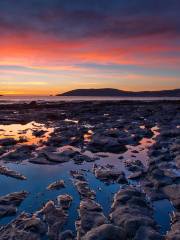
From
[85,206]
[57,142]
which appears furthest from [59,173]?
[57,142]

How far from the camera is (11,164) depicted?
36.4ft

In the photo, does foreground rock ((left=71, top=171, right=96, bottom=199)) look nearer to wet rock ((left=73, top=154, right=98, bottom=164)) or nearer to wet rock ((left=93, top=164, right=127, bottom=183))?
wet rock ((left=93, top=164, right=127, bottom=183))

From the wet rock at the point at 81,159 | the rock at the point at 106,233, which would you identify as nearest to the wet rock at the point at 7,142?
the wet rock at the point at 81,159

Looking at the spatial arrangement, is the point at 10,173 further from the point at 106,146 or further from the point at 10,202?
the point at 106,146

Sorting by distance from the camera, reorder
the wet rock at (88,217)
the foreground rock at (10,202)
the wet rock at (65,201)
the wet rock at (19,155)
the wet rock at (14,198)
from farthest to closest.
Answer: the wet rock at (19,155)
the wet rock at (14,198)
the wet rock at (65,201)
the foreground rock at (10,202)
the wet rock at (88,217)

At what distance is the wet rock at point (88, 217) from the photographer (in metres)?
5.97

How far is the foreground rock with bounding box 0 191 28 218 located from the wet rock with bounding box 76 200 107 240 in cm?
135

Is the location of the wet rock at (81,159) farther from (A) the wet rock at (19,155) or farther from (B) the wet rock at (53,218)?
(B) the wet rock at (53,218)

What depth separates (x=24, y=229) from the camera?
586 centimetres

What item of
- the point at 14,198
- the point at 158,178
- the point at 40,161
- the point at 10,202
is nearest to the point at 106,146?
the point at 40,161

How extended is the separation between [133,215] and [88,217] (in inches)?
32.9

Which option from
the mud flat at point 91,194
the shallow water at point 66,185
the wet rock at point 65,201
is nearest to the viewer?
the mud flat at point 91,194

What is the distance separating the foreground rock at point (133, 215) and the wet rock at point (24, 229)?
1.34 m

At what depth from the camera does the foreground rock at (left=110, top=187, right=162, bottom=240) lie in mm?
5637
